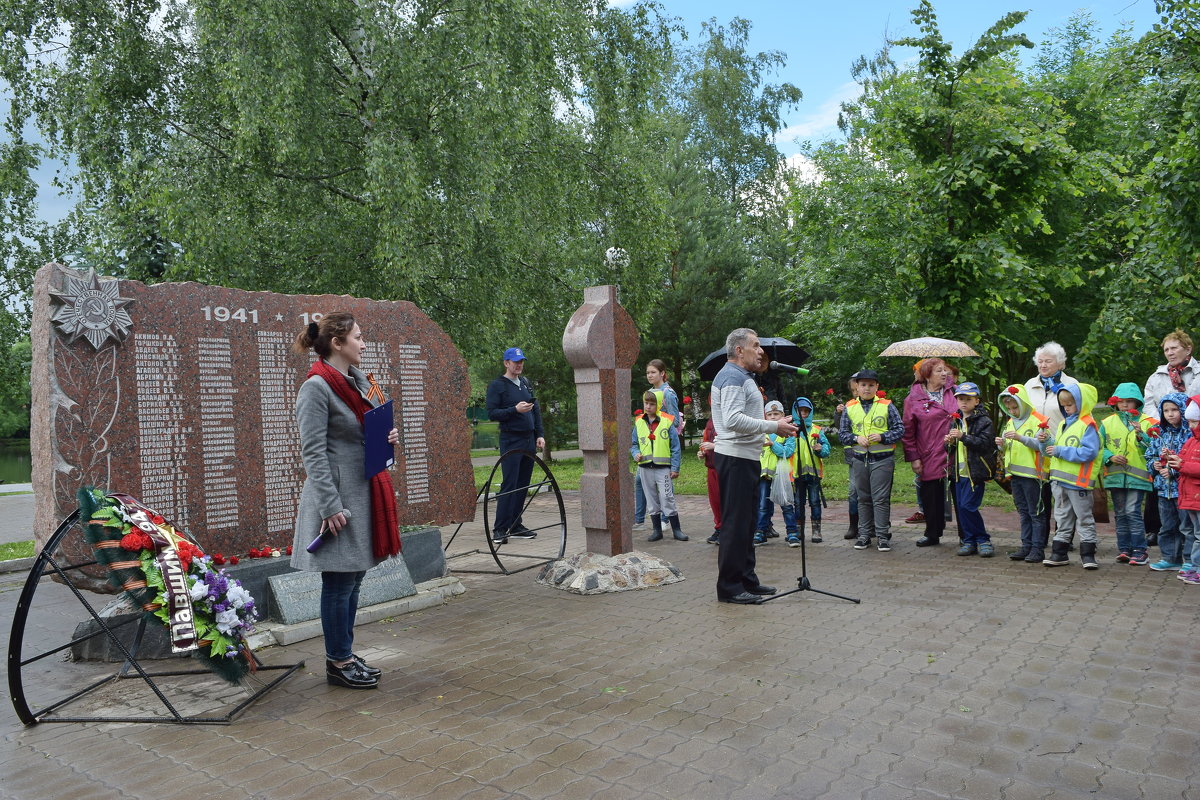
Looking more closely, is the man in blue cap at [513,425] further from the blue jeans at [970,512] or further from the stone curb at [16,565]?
the stone curb at [16,565]

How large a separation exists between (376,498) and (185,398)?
2.14 metres

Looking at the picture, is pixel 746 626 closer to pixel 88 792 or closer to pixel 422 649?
pixel 422 649

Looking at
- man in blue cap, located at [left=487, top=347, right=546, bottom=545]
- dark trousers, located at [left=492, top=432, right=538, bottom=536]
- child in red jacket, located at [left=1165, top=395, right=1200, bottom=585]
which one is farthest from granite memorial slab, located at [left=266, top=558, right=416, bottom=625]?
child in red jacket, located at [left=1165, top=395, right=1200, bottom=585]

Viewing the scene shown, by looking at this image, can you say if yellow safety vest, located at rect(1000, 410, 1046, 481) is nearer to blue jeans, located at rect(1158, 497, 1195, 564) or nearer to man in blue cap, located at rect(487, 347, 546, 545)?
blue jeans, located at rect(1158, 497, 1195, 564)

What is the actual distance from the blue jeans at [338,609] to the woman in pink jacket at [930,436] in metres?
5.79

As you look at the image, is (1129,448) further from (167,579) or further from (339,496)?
(167,579)

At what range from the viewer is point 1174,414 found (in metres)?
6.77

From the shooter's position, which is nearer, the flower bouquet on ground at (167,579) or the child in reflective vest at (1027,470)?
the flower bouquet on ground at (167,579)

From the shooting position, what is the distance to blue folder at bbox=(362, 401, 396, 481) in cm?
461

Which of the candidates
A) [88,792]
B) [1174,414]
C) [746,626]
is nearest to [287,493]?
[88,792]

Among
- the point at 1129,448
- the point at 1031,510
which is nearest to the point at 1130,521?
the point at 1129,448

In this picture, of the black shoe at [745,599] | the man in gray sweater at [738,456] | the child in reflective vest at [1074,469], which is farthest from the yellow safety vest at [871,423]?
the black shoe at [745,599]

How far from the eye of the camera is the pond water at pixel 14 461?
3541 cm

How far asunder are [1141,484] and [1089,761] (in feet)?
15.4
